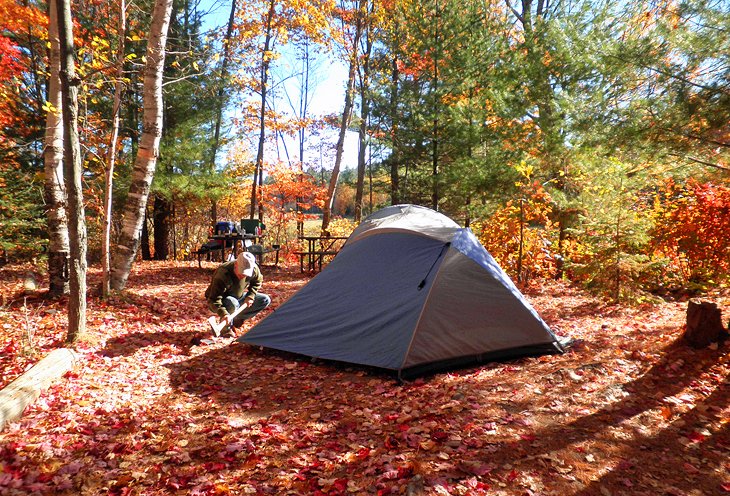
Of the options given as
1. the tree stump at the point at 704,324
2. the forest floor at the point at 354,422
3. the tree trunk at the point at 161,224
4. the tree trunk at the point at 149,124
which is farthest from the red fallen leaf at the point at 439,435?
the tree trunk at the point at 161,224

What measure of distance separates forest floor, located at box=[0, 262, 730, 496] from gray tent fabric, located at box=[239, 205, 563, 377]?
19cm

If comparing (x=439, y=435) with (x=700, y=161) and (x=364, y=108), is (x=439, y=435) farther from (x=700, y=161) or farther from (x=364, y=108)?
(x=364, y=108)

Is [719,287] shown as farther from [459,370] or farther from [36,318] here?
[36,318]

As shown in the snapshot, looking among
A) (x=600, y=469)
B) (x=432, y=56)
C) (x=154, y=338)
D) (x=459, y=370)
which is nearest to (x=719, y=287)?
(x=459, y=370)

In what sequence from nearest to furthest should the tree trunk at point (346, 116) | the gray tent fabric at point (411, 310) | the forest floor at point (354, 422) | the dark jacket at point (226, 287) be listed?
the forest floor at point (354, 422) → the gray tent fabric at point (411, 310) → the dark jacket at point (226, 287) → the tree trunk at point (346, 116)

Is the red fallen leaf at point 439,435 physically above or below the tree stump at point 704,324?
below

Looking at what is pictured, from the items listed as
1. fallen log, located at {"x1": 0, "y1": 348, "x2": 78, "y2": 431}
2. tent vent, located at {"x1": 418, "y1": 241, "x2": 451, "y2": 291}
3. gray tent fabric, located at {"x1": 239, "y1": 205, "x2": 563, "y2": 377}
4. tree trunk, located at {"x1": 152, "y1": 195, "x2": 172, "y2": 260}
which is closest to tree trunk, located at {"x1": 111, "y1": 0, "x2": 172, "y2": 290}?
fallen log, located at {"x1": 0, "y1": 348, "x2": 78, "y2": 431}

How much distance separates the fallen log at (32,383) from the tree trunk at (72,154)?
71 cm

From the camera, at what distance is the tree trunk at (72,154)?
4133 mm

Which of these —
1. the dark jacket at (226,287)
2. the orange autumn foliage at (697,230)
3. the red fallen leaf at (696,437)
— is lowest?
the red fallen leaf at (696,437)

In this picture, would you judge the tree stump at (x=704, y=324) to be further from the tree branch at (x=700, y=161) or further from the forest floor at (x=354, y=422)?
the tree branch at (x=700, y=161)

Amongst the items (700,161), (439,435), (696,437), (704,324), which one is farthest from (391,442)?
(700,161)

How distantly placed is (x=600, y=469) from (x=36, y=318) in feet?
19.6

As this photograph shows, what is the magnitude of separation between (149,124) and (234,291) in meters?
2.63
